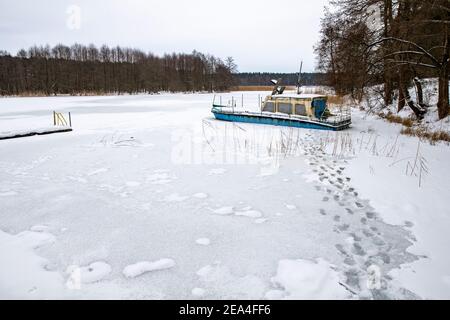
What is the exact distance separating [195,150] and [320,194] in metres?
5.05

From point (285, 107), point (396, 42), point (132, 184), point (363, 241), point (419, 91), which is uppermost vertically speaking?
point (396, 42)

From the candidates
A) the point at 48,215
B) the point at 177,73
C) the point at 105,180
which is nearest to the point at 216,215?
the point at 48,215

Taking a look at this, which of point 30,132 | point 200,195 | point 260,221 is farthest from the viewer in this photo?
point 30,132

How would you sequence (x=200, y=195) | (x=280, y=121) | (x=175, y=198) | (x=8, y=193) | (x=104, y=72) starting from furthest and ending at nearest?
(x=104, y=72) < (x=280, y=121) < (x=8, y=193) < (x=200, y=195) < (x=175, y=198)

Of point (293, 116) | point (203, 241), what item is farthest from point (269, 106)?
point (203, 241)

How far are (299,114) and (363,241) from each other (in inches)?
436

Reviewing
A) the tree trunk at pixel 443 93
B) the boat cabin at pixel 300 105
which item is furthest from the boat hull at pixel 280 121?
the tree trunk at pixel 443 93

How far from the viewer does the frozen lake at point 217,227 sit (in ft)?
9.77

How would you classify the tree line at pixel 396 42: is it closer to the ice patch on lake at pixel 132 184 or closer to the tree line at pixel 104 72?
the ice patch on lake at pixel 132 184

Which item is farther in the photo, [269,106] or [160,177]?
[269,106]

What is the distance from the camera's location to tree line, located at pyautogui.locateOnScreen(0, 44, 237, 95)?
67.6 m

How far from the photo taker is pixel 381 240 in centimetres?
379

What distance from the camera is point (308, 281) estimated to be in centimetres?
300

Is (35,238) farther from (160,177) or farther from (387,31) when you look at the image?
(387,31)
